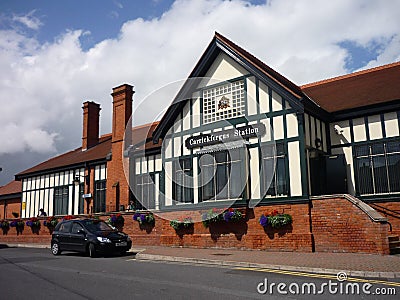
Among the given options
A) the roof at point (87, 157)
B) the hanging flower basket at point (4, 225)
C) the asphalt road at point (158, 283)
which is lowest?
the asphalt road at point (158, 283)

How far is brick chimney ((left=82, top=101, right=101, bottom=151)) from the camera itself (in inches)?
1179

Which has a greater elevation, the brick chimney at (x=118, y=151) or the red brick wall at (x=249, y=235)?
the brick chimney at (x=118, y=151)

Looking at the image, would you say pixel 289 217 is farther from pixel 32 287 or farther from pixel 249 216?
pixel 32 287

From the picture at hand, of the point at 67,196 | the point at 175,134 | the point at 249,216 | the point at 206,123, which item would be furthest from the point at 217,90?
the point at 67,196

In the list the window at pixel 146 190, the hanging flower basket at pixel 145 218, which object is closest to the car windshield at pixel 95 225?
the hanging flower basket at pixel 145 218

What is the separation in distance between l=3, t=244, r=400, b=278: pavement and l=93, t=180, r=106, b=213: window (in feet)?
35.3

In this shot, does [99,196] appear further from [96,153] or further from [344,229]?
[344,229]

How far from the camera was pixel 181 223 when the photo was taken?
17359 millimetres

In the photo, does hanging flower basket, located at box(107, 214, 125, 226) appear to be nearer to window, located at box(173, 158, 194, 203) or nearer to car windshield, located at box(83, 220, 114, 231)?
window, located at box(173, 158, 194, 203)

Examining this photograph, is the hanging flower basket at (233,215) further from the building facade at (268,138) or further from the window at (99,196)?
the window at (99,196)

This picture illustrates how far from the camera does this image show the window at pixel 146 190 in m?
21.8

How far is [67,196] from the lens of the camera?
86.7 feet

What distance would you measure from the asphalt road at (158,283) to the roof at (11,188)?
2262 centimetres

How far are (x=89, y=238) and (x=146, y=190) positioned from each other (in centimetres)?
745
